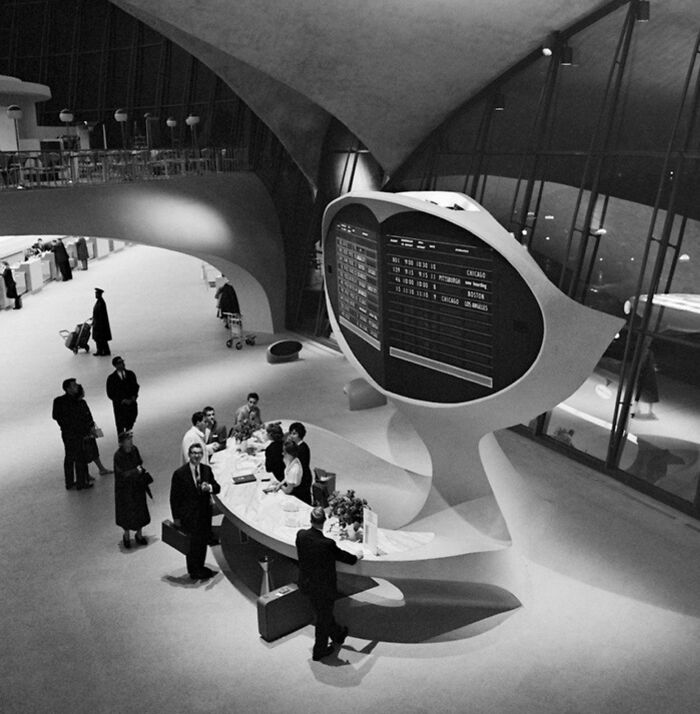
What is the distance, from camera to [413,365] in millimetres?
8570

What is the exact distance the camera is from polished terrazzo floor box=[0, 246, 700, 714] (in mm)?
6992

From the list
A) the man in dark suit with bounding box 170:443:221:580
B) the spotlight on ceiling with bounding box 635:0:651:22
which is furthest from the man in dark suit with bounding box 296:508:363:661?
the spotlight on ceiling with bounding box 635:0:651:22

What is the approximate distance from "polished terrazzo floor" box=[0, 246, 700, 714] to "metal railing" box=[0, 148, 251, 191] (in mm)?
5510

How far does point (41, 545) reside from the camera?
389 inches

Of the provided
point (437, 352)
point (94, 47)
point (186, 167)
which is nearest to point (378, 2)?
point (437, 352)

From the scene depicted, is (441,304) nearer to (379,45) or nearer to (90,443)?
(90,443)

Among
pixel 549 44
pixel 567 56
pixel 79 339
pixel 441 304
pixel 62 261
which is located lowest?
pixel 62 261

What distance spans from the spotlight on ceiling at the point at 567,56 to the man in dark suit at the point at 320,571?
9.90 m

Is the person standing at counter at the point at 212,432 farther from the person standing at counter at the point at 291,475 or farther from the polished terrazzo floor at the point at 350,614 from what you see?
the person standing at counter at the point at 291,475

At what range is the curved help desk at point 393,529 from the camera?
7676mm

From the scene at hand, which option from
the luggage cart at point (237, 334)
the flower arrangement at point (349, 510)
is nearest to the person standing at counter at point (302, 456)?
the flower arrangement at point (349, 510)

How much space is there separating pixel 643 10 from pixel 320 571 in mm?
9959

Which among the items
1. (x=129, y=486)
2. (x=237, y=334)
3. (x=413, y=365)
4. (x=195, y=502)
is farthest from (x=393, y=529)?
(x=237, y=334)

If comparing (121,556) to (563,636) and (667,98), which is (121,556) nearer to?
(563,636)
